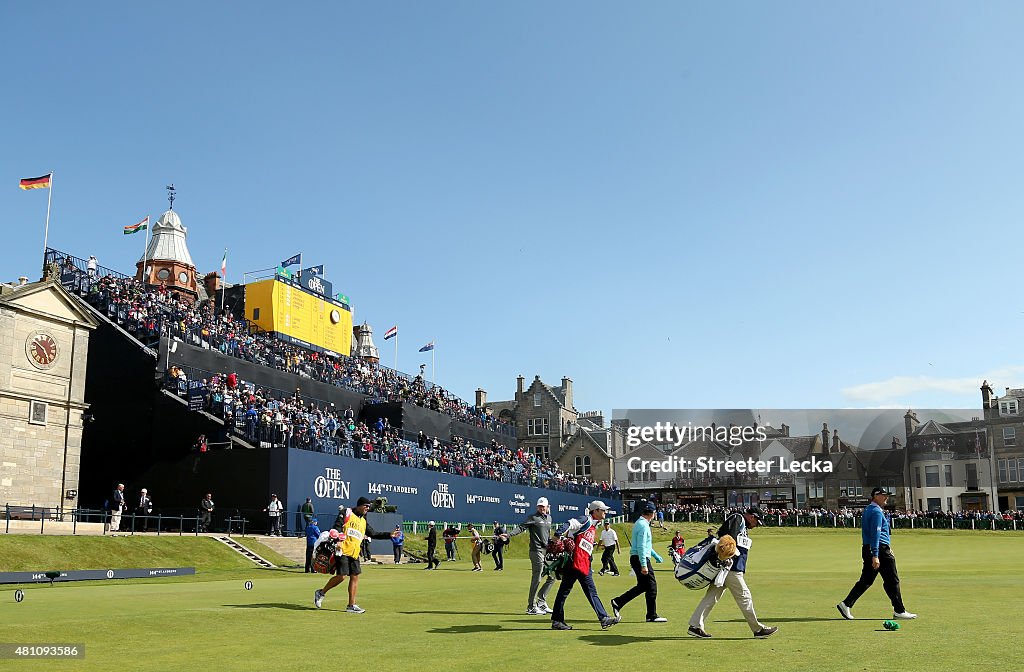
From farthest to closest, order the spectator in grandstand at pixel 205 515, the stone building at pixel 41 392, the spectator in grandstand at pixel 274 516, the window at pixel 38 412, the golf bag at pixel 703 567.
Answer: the spectator in grandstand at pixel 274 516 < the window at pixel 38 412 < the spectator in grandstand at pixel 205 515 < the stone building at pixel 41 392 < the golf bag at pixel 703 567

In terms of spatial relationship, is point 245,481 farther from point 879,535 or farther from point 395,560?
point 879,535

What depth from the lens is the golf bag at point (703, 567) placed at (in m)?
10.6

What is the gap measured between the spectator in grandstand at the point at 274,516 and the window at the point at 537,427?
67622mm

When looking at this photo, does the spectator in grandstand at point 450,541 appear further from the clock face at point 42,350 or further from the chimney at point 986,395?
the chimney at point 986,395

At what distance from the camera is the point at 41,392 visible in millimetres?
34500

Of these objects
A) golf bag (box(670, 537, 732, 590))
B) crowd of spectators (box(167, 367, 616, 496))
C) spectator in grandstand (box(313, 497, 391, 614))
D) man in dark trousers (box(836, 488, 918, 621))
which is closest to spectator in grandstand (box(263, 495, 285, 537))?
crowd of spectators (box(167, 367, 616, 496))

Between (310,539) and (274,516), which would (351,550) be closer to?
(310,539)

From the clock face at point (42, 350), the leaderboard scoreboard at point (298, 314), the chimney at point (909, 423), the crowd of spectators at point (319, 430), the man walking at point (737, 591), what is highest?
the leaderboard scoreboard at point (298, 314)

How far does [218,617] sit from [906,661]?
8888 mm

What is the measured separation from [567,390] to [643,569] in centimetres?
9328

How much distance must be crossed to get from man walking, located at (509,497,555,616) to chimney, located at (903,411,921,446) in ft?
279

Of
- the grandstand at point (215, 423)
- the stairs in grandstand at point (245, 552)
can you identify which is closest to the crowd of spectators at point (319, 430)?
the grandstand at point (215, 423)

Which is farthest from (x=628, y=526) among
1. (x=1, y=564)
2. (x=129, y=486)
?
(x=1, y=564)

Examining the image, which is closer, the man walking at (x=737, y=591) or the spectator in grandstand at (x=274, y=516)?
the man walking at (x=737, y=591)
